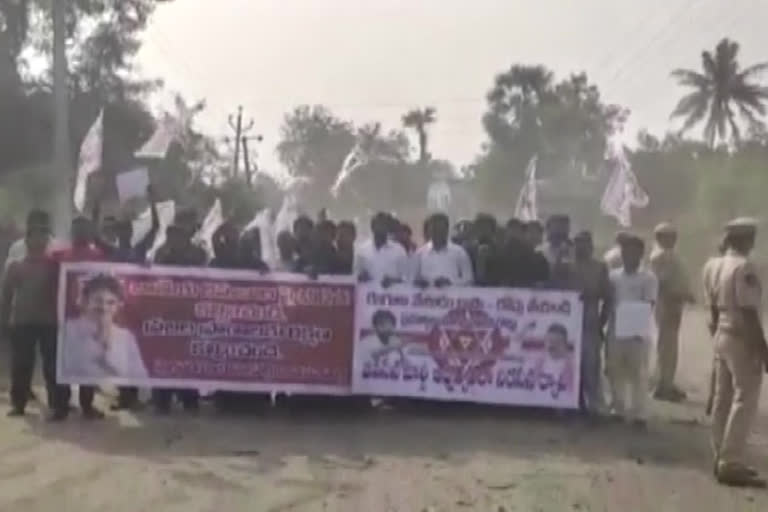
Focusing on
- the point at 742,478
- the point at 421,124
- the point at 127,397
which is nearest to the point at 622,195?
the point at 127,397

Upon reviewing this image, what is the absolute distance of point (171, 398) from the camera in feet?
42.0

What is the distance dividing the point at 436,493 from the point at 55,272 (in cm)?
476

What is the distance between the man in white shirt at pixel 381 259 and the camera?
12648mm

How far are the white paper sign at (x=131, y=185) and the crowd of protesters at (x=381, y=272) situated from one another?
3155 millimetres

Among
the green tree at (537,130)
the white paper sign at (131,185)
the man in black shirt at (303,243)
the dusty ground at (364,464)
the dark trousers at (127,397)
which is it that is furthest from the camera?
the green tree at (537,130)

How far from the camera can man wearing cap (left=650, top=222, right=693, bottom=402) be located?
574 inches

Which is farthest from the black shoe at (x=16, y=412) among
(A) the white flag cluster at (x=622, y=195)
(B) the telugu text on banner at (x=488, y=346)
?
(A) the white flag cluster at (x=622, y=195)

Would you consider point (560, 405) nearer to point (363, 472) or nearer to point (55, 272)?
point (363, 472)

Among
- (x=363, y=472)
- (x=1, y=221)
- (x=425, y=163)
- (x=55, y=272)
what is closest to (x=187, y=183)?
(x=1, y=221)

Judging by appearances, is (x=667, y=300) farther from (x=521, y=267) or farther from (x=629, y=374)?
(x=521, y=267)

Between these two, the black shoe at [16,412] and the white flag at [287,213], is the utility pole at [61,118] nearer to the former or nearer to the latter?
the white flag at [287,213]

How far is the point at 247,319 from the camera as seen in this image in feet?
41.0

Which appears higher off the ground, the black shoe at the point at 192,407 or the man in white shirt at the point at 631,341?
the man in white shirt at the point at 631,341

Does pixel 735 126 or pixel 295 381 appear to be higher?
pixel 735 126
